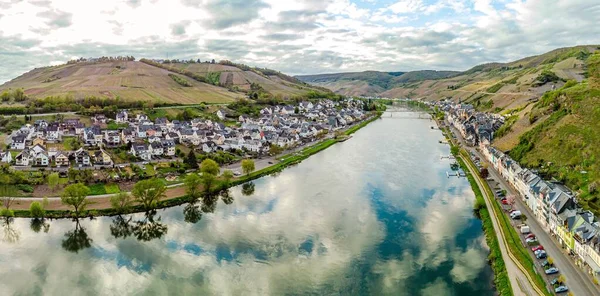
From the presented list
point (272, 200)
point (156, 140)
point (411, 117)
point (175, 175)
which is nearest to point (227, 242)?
point (272, 200)

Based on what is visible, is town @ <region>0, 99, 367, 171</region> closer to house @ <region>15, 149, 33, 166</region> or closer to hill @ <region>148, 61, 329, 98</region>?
house @ <region>15, 149, 33, 166</region>

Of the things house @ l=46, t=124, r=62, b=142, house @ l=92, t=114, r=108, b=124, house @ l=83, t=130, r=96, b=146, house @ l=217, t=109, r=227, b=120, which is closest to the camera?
house @ l=83, t=130, r=96, b=146

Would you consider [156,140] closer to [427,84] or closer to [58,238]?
[58,238]

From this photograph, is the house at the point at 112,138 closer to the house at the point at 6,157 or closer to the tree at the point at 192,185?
the house at the point at 6,157

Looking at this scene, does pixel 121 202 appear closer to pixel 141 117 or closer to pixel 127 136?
pixel 127 136

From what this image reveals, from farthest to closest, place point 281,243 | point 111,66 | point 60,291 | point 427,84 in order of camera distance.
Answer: point 427,84
point 111,66
point 281,243
point 60,291

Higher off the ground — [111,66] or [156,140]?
[111,66]

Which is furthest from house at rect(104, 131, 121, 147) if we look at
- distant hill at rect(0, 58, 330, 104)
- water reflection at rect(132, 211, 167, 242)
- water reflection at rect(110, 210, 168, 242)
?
distant hill at rect(0, 58, 330, 104)
